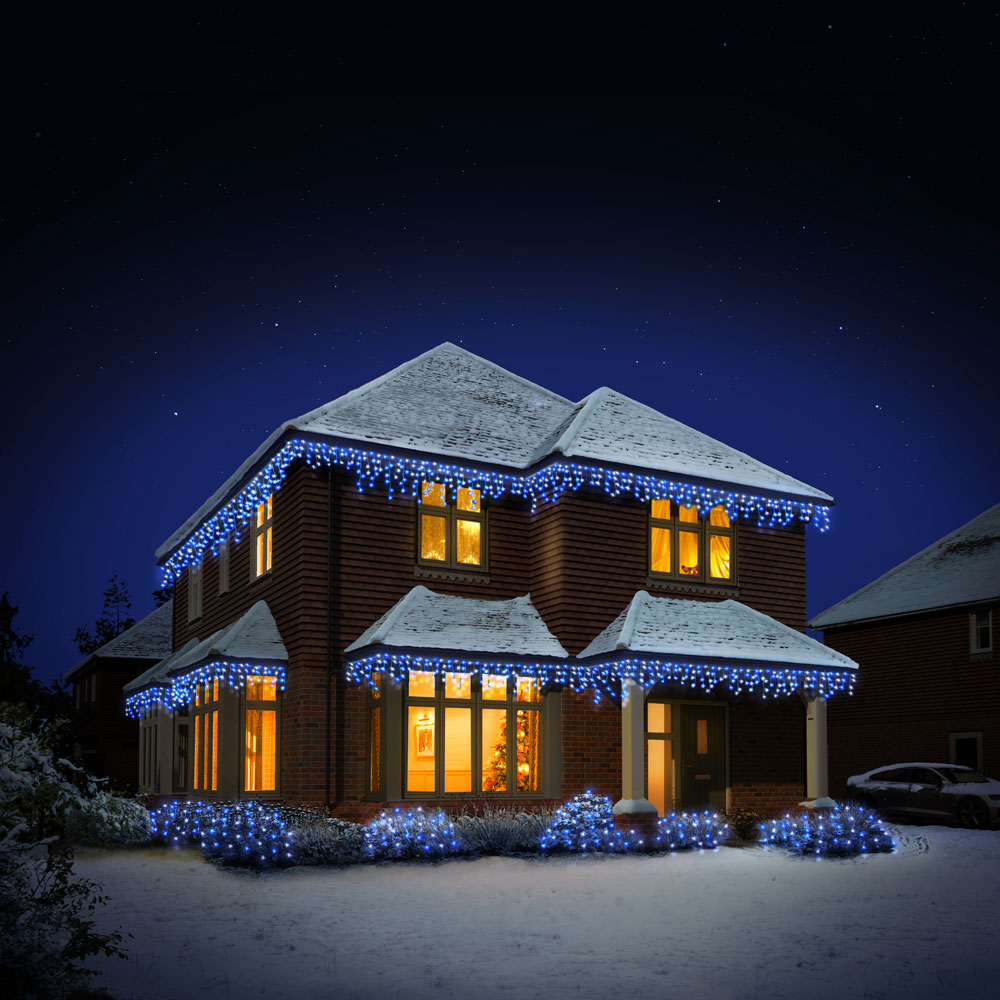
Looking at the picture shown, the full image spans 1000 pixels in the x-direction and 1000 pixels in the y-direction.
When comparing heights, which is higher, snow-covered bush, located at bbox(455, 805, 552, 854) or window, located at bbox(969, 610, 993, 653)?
window, located at bbox(969, 610, 993, 653)

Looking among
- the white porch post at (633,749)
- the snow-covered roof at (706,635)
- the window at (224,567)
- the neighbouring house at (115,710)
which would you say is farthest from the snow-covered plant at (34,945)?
the neighbouring house at (115,710)

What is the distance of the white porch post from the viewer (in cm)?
1764

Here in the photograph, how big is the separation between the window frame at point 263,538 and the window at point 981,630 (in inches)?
732

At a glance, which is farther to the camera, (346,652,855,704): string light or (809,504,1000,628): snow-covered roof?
(809,504,1000,628): snow-covered roof

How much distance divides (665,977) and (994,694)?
74.0 ft

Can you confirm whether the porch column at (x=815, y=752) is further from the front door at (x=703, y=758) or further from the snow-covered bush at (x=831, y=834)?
the front door at (x=703, y=758)

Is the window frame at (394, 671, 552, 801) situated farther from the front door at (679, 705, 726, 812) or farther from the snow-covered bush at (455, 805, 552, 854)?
the front door at (679, 705, 726, 812)

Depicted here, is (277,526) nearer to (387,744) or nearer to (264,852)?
(387,744)

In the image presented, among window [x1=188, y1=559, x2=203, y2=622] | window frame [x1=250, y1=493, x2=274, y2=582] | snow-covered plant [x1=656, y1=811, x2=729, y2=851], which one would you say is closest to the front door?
snow-covered plant [x1=656, y1=811, x2=729, y2=851]

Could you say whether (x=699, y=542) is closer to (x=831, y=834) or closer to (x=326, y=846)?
(x=831, y=834)

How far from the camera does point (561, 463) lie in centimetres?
1922

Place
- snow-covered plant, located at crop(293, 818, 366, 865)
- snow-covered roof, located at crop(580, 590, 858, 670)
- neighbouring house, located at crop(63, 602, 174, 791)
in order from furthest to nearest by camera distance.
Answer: neighbouring house, located at crop(63, 602, 174, 791) → snow-covered roof, located at crop(580, 590, 858, 670) → snow-covered plant, located at crop(293, 818, 366, 865)

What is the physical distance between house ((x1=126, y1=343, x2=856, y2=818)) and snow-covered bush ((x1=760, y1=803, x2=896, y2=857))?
1823 mm

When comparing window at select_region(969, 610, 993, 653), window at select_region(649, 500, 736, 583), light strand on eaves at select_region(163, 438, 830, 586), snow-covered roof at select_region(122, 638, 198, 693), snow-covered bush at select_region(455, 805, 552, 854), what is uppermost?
light strand on eaves at select_region(163, 438, 830, 586)
